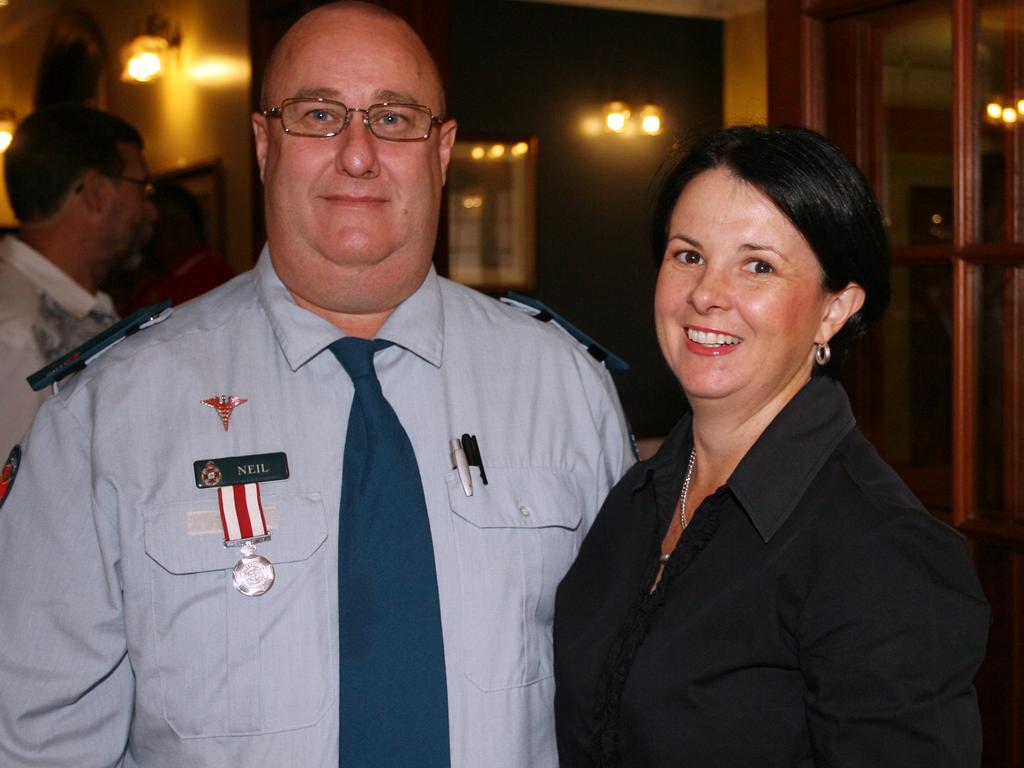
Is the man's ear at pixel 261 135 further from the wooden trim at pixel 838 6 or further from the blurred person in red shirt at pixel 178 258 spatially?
the blurred person in red shirt at pixel 178 258

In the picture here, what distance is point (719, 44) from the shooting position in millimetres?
7789

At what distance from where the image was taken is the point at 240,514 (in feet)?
4.89

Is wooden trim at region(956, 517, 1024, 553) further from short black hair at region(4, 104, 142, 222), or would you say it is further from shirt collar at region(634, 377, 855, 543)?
short black hair at region(4, 104, 142, 222)

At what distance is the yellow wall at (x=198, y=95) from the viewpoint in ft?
17.7

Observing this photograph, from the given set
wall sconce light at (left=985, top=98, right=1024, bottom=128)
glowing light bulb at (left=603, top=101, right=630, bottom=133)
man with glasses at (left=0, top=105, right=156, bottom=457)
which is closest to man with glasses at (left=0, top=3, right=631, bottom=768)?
wall sconce light at (left=985, top=98, right=1024, bottom=128)

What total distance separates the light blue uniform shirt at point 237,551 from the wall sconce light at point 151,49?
17.0ft

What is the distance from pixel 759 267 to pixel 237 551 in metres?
0.78

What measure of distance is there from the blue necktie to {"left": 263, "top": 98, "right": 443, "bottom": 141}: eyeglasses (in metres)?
0.38

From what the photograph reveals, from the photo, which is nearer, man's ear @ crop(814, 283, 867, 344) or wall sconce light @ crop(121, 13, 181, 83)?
man's ear @ crop(814, 283, 867, 344)

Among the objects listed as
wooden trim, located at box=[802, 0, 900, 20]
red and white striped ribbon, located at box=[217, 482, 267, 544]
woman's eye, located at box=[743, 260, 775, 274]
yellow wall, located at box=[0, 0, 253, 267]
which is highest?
yellow wall, located at box=[0, 0, 253, 267]

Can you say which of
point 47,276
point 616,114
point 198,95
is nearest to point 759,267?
point 47,276

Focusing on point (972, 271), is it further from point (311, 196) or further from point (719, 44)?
point (719, 44)

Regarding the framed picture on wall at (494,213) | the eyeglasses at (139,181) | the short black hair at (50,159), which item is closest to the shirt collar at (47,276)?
the short black hair at (50,159)

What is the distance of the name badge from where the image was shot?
1498 millimetres
